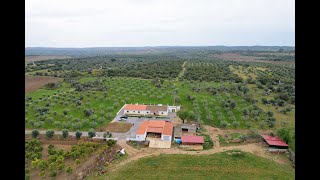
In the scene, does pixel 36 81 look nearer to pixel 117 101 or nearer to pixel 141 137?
pixel 117 101

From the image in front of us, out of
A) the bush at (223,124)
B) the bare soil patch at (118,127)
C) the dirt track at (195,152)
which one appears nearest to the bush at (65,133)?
the bare soil patch at (118,127)

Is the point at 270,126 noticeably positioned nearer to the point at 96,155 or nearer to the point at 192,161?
the point at 192,161

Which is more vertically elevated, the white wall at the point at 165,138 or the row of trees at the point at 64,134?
the row of trees at the point at 64,134

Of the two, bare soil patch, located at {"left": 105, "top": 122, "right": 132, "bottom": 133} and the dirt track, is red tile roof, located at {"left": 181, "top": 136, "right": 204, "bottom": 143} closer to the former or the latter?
the dirt track

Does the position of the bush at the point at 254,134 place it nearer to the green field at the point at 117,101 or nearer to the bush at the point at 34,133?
the green field at the point at 117,101

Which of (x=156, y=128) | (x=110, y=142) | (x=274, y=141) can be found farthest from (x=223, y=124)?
(x=110, y=142)

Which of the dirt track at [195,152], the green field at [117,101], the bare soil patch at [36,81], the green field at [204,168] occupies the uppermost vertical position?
the bare soil patch at [36,81]
